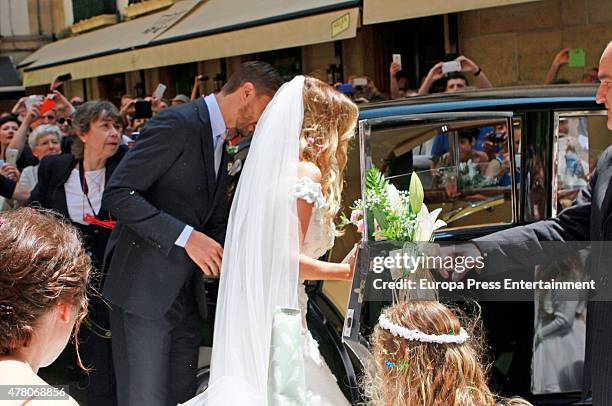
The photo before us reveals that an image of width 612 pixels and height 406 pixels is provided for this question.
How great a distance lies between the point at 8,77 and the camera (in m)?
23.6

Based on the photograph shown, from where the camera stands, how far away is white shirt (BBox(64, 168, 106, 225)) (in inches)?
181

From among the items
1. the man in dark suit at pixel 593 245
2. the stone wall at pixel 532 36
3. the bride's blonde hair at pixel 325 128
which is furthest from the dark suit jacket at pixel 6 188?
the stone wall at pixel 532 36

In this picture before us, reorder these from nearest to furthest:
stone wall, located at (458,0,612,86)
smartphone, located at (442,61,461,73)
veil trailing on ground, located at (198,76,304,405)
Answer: veil trailing on ground, located at (198,76,304,405) < smartphone, located at (442,61,461,73) < stone wall, located at (458,0,612,86)

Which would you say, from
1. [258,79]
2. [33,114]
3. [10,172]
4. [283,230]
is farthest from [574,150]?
[33,114]

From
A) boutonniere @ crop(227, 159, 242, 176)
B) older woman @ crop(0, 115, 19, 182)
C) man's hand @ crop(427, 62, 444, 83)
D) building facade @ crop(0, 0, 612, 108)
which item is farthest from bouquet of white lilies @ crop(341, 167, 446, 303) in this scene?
older woman @ crop(0, 115, 19, 182)

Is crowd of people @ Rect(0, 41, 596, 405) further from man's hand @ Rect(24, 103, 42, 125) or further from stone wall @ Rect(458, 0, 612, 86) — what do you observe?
stone wall @ Rect(458, 0, 612, 86)

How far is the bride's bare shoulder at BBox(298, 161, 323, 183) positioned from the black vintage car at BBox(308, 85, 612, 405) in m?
0.18

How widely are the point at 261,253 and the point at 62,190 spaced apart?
1.92m

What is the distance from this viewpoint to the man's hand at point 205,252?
352 centimetres

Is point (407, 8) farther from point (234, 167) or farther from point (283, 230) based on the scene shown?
point (283, 230)

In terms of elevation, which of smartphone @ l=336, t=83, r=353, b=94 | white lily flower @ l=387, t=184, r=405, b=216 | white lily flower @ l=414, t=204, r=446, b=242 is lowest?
white lily flower @ l=414, t=204, r=446, b=242

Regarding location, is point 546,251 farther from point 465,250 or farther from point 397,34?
point 397,34

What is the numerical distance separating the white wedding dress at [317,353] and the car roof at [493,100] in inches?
20.6

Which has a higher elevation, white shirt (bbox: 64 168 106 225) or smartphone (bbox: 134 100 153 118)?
smartphone (bbox: 134 100 153 118)
